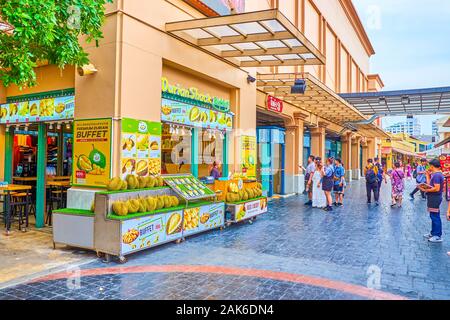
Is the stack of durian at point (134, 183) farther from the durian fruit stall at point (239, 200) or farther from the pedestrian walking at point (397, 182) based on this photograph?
the pedestrian walking at point (397, 182)

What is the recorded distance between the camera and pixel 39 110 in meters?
8.72

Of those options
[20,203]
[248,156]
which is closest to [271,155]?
[248,156]

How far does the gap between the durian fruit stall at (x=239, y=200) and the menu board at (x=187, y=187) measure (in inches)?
30.1

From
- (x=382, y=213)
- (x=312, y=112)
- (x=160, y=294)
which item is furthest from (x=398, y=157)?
(x=160, y=294)

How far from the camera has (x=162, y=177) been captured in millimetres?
8156

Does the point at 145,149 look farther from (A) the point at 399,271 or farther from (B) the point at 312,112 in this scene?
(B) the point at 312,112

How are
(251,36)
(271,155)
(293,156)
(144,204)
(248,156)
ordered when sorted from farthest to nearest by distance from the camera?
1. (293,156)
2. (271,155)
3. (248,156)
4. (251,36)
5. (144,204)

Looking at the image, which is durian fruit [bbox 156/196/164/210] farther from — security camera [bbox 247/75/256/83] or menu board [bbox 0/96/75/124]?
security camera [bbox 247/75/256/83]

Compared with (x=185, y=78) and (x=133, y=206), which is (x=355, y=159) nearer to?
(x=185, y=78)

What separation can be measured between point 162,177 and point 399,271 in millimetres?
5027

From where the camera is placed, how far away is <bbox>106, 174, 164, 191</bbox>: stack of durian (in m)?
6.68

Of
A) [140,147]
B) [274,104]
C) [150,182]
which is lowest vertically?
[150,182]

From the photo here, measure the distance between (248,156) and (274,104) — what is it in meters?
3.35

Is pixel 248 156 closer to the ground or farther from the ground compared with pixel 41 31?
closer to the ground
